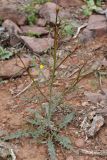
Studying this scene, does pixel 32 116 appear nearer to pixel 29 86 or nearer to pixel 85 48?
pixel 29 86

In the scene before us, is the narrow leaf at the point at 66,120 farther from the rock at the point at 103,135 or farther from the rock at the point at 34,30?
the rock at the point at 34,30

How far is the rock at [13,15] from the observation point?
18.6 feet

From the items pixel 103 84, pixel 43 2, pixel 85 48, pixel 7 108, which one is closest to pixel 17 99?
pixel 7 108

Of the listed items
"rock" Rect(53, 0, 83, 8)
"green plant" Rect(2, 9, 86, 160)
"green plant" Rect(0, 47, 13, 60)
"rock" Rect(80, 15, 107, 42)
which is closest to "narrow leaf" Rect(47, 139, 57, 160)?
"green plant" Rect(2, 9, 86, 160)

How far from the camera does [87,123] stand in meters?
3.93

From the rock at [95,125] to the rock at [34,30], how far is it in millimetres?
1894

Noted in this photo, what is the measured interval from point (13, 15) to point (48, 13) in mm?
493

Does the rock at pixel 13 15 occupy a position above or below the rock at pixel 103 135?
above

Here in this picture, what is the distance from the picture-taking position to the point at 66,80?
186 inches

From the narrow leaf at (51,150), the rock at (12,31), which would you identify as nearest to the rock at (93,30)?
the rock at (12,31)

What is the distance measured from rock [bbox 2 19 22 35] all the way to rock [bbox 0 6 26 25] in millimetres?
110

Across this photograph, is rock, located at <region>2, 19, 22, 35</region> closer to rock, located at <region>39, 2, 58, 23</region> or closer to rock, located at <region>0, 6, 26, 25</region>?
rock, located at <region>0, 6, 26, 25</region>

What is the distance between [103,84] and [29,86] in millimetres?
838

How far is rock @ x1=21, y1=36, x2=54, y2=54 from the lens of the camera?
5.17m
